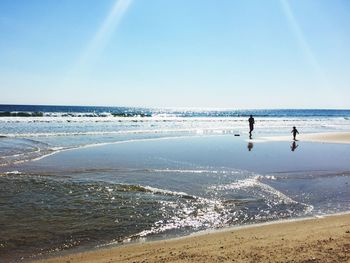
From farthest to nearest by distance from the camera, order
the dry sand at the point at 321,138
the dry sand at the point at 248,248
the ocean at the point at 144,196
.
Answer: the dry sand at the point at 321,138
the ocean at the point at 144,196
the dry sand at the point at 248,248

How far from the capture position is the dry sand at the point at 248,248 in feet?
21.0

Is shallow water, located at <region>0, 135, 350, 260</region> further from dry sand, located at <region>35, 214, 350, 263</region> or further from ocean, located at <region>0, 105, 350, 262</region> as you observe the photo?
dry sand, located at <region>35, 214, 350, 263</region>

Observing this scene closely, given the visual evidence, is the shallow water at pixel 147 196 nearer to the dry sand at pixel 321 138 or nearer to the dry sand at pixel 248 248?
the dry sand at pixel 248 248

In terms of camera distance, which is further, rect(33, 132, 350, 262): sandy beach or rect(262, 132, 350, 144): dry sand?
rect(262, 132, 350, 144): dry sand

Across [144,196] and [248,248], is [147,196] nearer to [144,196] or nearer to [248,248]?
[144,196]

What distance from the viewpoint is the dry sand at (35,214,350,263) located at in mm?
6410

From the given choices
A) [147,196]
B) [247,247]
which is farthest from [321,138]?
[247,247]

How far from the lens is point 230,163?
18.3 meters

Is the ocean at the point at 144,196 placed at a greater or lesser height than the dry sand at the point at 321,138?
lesser

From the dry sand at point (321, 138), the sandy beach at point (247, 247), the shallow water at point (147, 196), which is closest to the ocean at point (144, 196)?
the shallow water at point (147, 196)

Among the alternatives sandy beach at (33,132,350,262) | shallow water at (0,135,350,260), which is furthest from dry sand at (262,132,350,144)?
sandy beach at (33,132,350,262)

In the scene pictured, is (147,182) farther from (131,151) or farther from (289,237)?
(131,151)

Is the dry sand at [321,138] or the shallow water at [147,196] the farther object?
the dry sand at [321,138]

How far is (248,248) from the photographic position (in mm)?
6902
